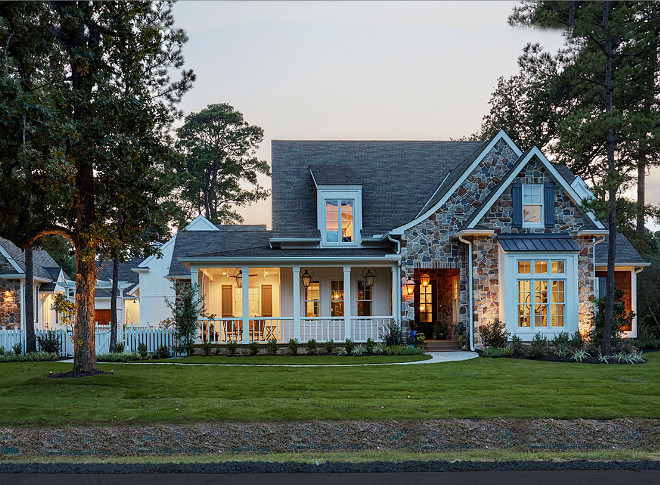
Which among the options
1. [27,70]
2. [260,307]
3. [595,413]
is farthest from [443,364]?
[27,70]

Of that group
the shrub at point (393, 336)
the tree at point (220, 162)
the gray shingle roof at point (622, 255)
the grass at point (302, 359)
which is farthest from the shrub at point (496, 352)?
the tree at point (220, 162)

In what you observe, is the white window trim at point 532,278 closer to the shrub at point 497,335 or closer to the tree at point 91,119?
the shrub at point 497,335

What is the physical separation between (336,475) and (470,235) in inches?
501

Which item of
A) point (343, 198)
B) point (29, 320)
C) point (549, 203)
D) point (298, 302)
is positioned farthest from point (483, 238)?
point (29, 320)

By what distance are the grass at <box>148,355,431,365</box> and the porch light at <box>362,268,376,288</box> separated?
3566mm

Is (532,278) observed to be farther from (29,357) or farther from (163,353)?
(29,357)

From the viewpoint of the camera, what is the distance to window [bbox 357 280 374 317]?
844 inches

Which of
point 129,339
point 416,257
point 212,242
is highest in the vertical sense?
point 212,242

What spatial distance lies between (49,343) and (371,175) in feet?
41.8

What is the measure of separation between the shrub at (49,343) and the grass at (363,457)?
12.1 meters

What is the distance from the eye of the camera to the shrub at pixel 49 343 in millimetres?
19750

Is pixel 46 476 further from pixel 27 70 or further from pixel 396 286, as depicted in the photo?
pixel 396 286

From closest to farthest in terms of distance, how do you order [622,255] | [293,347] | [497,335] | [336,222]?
[497,335] → [293,347] → [336,222] → [622,255]

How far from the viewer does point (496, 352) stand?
17.7 m
